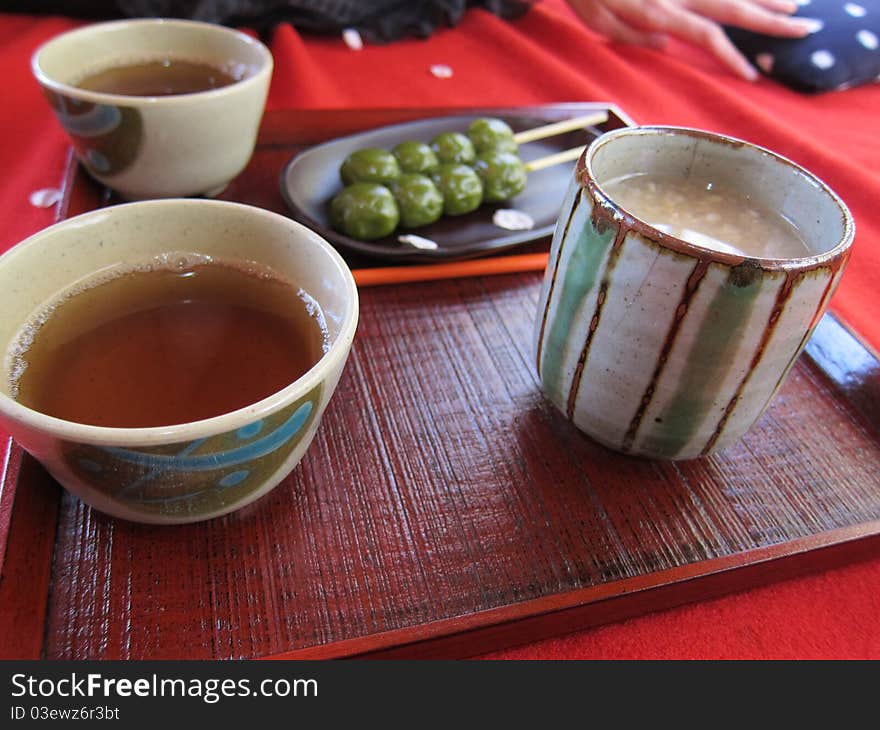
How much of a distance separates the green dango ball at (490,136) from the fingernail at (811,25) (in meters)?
0.87

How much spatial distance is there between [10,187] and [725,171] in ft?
3.36

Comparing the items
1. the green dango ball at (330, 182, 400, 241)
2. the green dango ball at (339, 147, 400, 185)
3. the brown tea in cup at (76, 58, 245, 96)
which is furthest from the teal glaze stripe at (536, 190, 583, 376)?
the brown tea in cup at (76, 58, 245, 96)

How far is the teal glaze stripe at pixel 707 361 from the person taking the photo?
59cm

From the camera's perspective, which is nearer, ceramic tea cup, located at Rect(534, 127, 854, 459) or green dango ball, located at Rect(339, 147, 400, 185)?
ceramic tea cup, located at Rect(534, 127, 854, 459)

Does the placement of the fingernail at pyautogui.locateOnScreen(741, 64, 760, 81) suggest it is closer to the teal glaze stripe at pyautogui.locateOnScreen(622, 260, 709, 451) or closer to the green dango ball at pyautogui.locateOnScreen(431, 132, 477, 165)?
the green dango ball at pyautogui.locateOnScreen(431, 132, 477, 165)

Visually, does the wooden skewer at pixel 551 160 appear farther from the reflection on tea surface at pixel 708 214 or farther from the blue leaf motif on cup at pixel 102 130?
the blue leaf motif on cup at pixel 102 130

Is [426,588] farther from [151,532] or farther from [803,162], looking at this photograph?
[803,162]

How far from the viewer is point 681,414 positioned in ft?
2.22

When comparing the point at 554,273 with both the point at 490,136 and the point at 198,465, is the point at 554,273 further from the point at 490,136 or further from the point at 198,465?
the point at 490,136

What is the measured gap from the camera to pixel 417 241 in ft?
3.44

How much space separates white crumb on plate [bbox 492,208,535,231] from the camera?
1.12 m

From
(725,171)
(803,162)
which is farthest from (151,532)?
(803,162)

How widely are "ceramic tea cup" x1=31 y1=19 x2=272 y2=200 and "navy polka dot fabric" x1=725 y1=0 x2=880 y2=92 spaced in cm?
122

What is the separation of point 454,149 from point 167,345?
2.12ft
